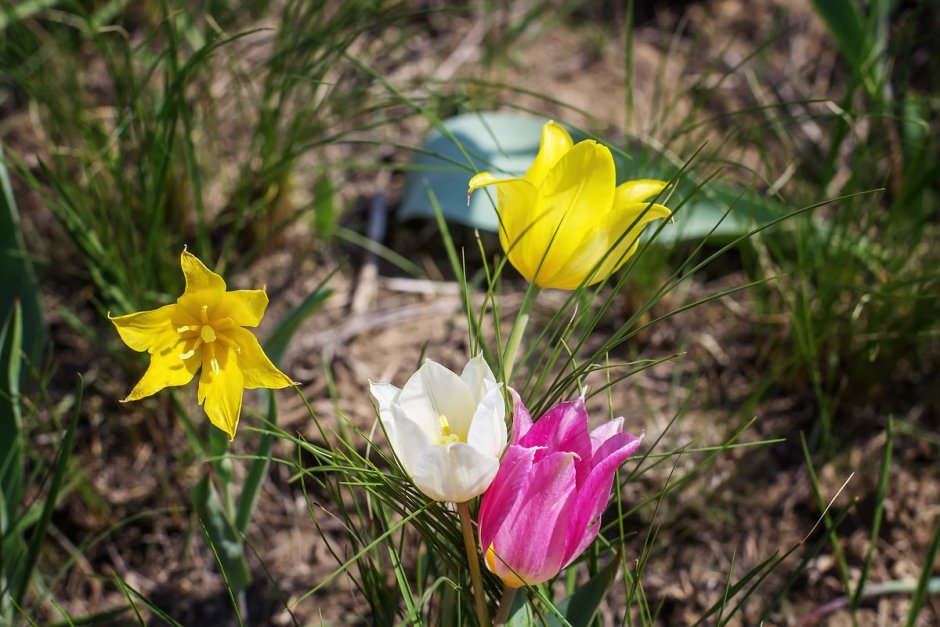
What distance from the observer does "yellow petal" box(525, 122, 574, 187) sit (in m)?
0.91

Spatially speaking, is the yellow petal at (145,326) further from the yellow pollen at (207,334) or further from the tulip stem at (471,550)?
the tulip stem at (471,550)

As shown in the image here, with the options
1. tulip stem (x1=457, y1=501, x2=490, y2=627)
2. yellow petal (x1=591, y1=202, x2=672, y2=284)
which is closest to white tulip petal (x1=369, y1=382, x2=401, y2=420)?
tulip stem (x1=457, y1=501, x2=490, y2=627)

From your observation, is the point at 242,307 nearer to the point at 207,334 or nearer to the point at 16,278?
the point at 207,334

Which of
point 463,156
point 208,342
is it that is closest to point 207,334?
point 208,342

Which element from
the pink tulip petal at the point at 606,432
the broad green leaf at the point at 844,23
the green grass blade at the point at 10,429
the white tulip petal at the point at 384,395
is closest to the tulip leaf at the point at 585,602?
the pink tulip petal at the point at 606,432

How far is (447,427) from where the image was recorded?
83cm

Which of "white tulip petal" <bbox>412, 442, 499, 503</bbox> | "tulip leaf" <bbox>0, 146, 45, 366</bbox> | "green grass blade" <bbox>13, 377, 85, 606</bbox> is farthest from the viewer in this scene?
"tulip leaf" <bbox>0, 146, 45, 366</bbox>

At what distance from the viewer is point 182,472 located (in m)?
1.50

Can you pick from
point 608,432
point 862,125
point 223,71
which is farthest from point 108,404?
point 862,125

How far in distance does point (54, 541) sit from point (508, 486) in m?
0.95

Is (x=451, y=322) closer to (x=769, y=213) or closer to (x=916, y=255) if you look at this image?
(x=769, y=213)

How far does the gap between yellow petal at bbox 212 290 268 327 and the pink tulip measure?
0.26 m

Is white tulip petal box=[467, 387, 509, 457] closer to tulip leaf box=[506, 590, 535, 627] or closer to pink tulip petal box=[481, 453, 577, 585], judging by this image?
pink tulip petal box=[481, 453, 577, 585]

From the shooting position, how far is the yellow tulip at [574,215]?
34.2 inches
